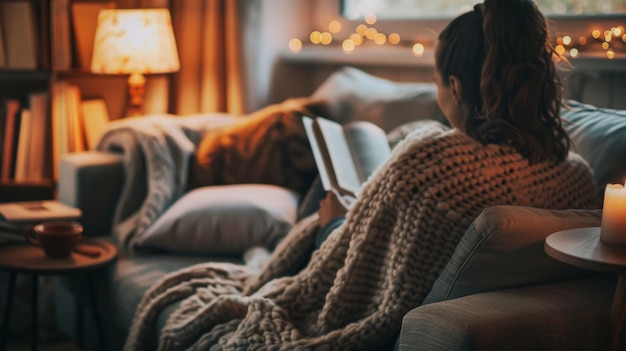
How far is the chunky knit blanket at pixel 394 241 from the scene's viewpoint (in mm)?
1613

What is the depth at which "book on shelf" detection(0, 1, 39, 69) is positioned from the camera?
3279mm

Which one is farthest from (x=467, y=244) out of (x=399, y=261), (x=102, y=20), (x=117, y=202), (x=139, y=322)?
(x=102, y=20)

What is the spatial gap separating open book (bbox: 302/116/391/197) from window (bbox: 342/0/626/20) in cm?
78

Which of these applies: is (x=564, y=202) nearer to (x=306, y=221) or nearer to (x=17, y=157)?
(x=306, y=221)

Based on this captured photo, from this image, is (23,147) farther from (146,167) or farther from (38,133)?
(146,167)

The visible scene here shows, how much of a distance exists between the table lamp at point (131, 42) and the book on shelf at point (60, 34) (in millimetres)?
248

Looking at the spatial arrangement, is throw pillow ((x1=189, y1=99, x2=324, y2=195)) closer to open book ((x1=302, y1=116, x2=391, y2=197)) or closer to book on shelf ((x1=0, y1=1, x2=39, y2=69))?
open book ((x1=302, y1=116, x2=391, y2=197))

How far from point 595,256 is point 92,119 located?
8.18ft

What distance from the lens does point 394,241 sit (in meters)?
1.65

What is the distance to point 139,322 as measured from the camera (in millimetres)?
2137

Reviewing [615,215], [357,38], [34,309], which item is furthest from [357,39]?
[615,215]

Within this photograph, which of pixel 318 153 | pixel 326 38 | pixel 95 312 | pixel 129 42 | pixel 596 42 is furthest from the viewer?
pixel 326 38

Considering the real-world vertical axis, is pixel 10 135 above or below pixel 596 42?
below

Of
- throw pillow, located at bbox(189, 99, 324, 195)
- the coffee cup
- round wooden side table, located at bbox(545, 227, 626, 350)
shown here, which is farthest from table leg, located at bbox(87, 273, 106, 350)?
round wooden side table, located at bbox(545, 227, 626, 350)
